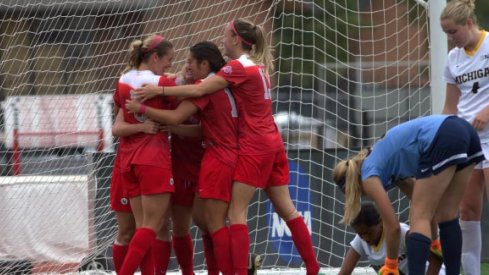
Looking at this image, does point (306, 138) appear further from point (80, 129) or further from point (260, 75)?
point (260, 75)

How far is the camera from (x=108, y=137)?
26.4 feet

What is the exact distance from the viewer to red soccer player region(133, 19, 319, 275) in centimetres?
577

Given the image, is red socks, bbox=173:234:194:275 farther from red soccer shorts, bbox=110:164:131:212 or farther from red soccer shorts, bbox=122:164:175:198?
red soccer shorts, bbox=122:164:175:198

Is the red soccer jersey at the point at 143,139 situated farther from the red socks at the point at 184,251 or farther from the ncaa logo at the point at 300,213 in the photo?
the ncaa logo at the point at 300,213

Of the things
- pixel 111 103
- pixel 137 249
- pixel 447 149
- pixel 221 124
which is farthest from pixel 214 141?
pixel 111 103

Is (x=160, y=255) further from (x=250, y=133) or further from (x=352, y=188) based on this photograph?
(x=352, y=188)

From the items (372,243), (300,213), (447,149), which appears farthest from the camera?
(300,213)

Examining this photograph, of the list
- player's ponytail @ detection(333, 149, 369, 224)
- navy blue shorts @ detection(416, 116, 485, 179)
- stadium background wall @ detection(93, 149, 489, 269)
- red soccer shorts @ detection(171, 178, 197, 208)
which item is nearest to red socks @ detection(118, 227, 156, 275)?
red soccer shorts @ detection(171, 178, 197, 208)

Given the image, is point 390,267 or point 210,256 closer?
point 390,267

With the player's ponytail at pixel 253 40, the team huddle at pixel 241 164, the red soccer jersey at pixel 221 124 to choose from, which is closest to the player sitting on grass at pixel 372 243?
the team huddle at pixel 241 164

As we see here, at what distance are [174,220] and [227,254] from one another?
0.55 metres

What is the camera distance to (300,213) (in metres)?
8.15

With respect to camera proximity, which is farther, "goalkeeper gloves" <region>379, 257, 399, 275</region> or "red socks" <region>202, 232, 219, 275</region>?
"red socks" <region>202, 232, 219, 275</region>

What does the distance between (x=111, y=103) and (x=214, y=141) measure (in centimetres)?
221
